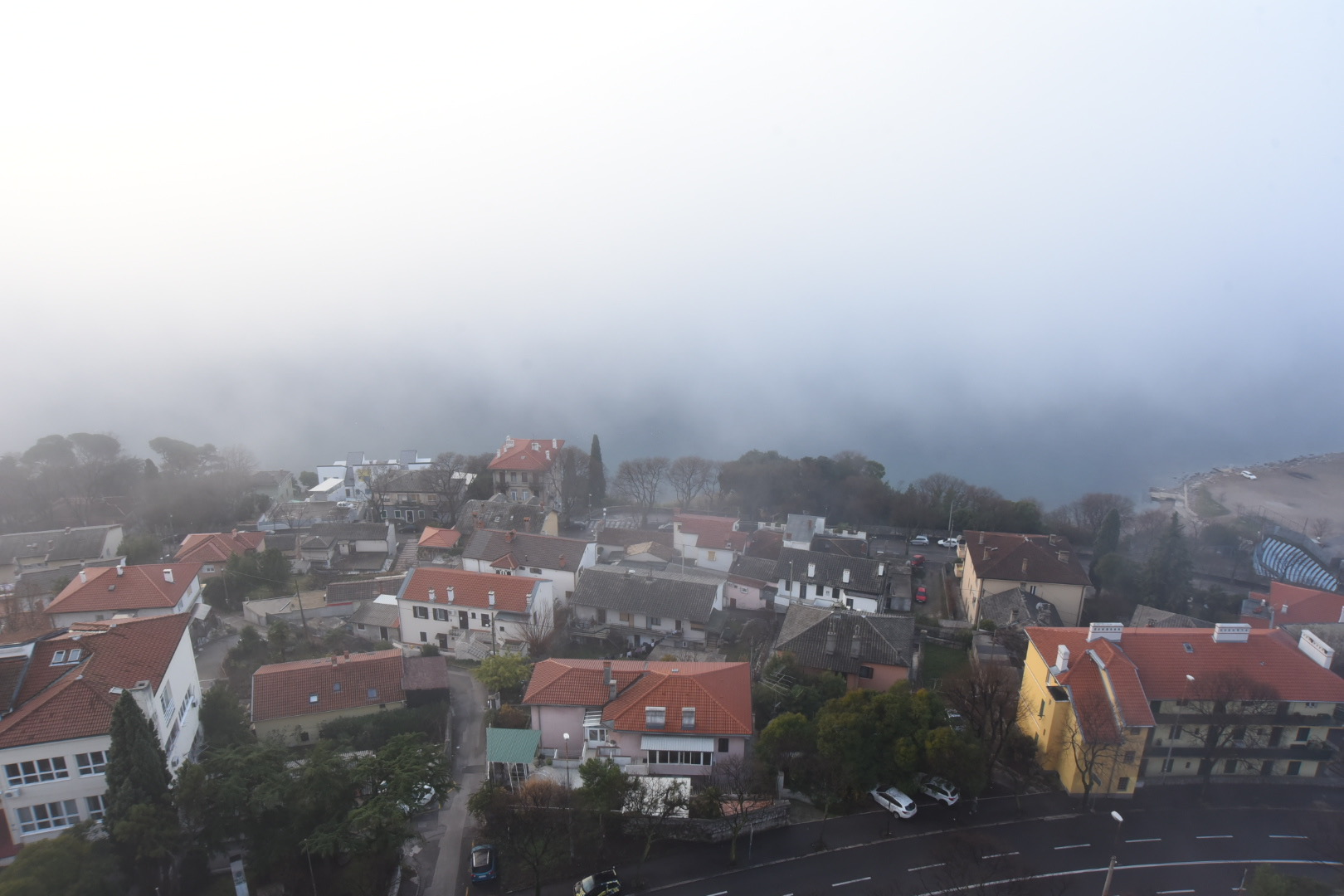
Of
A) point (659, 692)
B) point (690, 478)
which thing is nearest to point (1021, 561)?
point (659, 692)

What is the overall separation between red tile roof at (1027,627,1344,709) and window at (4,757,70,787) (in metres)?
28.7

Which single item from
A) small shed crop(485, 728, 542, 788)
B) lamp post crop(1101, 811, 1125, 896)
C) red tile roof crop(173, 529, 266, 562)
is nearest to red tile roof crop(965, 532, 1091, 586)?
lamp post crop(1101, 811, 1125, 896)

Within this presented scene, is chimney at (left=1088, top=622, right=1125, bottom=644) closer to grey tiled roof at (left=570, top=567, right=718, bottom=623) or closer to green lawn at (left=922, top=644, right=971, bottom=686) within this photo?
green lawn at (left=922, top=644, right=971, bottom=686)

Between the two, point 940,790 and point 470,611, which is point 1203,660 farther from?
point 470,611

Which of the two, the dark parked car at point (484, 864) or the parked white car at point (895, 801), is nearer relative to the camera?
the dark parked car at point (484, 864)

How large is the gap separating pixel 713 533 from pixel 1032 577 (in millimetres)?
17988

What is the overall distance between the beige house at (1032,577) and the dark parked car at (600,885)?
26105mm

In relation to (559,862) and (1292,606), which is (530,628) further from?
(1292,606)

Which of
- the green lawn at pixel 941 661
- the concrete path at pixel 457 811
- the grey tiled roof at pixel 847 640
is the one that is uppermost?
the grey tiled roof at pixel 847 640

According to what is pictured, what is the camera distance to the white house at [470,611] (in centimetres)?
3152

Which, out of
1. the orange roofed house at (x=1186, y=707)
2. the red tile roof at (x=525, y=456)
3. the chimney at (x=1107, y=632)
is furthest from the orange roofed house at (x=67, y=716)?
the red tile roof at (x=525, y=456)

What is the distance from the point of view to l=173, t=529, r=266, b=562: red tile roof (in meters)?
39.9

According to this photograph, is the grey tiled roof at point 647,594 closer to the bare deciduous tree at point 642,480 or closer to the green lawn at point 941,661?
the green lawn at point 941,661

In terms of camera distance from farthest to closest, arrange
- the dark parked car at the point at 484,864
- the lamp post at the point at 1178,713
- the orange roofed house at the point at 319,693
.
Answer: the orange roofed house at the point at 319,693, the lamp post at the point at 1178,713, the dark parked car at the point at 484,864
